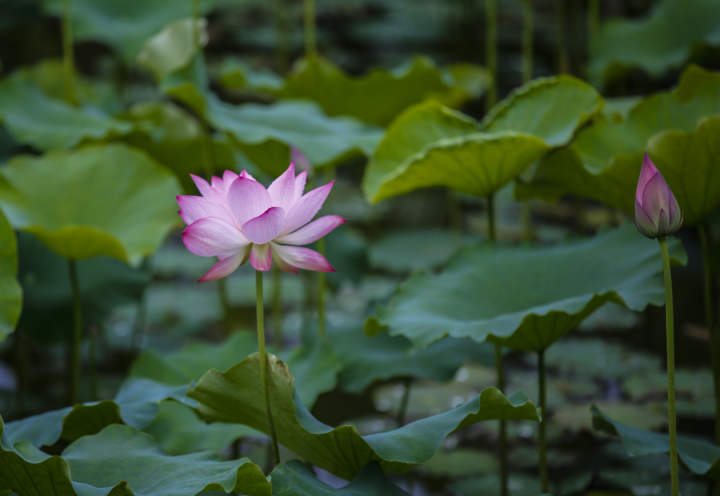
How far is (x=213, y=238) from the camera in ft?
2.32

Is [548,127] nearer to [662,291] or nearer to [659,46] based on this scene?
[662,291]

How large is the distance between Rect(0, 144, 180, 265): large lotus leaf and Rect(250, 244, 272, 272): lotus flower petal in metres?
0.69

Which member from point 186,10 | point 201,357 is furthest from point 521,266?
point 186,10

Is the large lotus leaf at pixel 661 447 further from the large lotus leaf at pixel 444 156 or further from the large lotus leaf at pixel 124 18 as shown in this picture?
the large lotus leaf at pixel 124 18

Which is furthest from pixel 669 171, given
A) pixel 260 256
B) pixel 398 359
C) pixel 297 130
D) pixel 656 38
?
pixel 656 38

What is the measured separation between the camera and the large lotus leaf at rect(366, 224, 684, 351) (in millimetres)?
965

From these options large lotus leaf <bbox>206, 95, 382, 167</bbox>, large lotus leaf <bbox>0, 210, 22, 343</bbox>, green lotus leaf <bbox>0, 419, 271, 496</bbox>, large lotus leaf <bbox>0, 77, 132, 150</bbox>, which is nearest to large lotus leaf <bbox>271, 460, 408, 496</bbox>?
green lotus leaf <bbox>0, 419, 271, 496</bbox>

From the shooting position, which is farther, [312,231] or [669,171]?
[669,171]

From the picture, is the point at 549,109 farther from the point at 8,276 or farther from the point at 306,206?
the point at 8,276

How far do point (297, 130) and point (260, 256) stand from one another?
0.90m

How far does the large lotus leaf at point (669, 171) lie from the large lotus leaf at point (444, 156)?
0.19ft

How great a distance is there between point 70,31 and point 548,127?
1.48 metres

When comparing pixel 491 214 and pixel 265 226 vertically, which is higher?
pixel 265 226

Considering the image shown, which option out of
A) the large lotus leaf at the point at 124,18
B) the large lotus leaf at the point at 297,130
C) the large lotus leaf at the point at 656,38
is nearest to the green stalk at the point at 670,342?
the large lotus leaf at the point at 297,130
